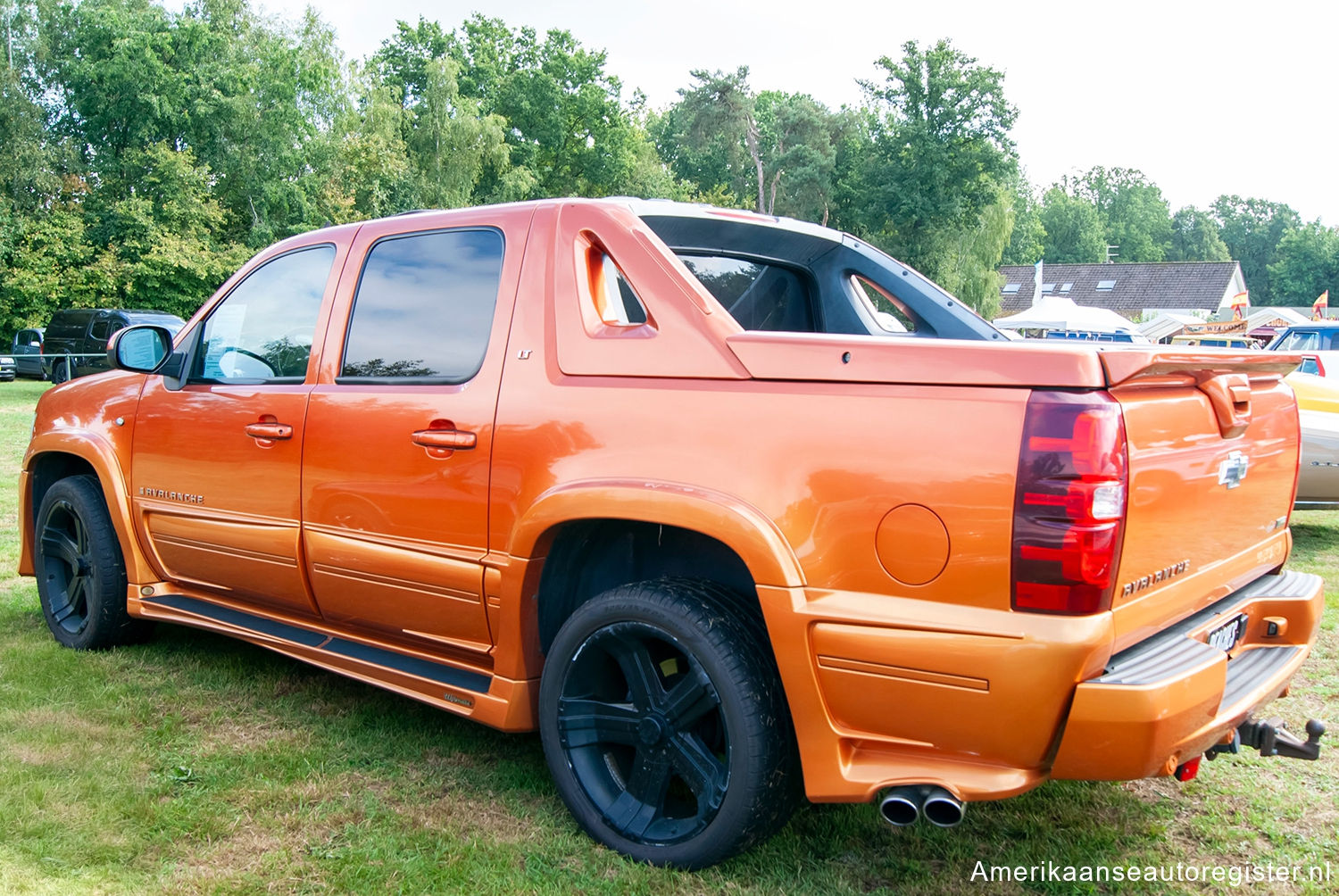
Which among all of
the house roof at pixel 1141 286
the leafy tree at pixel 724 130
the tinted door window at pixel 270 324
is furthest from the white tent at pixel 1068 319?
the house roof at pixel 1141 286

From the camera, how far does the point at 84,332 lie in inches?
934

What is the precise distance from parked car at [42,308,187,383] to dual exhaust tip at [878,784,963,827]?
19.9 meters

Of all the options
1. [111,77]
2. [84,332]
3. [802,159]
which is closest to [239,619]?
[84,332]

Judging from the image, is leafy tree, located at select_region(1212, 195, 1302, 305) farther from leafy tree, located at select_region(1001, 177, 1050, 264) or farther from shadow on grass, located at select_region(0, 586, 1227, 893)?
shadow on grass, located at select_region(0, 586, 1227, 893)

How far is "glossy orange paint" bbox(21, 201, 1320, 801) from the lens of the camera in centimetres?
221

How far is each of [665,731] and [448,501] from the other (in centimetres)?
98

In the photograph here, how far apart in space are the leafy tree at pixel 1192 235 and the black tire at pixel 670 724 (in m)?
130

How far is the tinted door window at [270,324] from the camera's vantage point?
12.5 feet

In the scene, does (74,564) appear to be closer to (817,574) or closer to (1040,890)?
(817,574)

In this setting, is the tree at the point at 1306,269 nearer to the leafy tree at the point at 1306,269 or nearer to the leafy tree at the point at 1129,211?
the leafy tree at the point at 1306,269

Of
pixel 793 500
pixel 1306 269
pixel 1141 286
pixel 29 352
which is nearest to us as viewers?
pixel 793 500

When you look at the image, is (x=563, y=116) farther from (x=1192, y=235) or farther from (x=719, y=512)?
(x=1192, y=235)

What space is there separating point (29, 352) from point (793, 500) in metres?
Result: 30.8

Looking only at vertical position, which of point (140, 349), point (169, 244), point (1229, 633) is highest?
point (169, 244)
